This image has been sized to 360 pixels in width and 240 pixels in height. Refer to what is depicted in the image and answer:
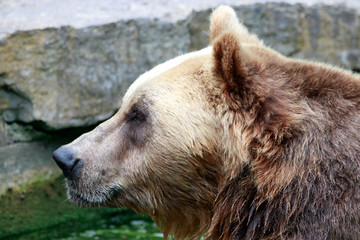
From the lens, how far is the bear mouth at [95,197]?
13.7ft

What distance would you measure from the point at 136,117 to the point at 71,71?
2.88 m

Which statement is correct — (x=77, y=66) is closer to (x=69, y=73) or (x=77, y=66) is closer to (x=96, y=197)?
(x=69, y=73)

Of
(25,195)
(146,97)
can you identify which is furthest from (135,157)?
(25,195)

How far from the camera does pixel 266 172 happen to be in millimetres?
3584

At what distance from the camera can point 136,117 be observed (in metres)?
4.11

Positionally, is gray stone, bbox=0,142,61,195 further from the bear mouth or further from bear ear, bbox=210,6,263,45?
bear ear, bbox=210,6,263,45

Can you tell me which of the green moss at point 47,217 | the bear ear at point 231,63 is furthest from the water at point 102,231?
the bear ear at point 231,63

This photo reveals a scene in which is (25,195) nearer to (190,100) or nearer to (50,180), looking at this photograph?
(50,180)

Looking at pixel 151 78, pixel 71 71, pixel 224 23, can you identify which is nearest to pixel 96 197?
pixel 151 78

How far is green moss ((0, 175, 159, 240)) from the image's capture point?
21.7 ft

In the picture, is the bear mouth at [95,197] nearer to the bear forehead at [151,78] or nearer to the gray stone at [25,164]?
the bear forehead at [151,78]

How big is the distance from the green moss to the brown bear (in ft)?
8.14

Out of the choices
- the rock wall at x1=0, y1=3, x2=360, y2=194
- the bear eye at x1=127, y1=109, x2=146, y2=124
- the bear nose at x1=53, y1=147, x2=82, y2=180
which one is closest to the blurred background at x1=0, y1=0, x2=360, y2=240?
the rock wall at x1=0, y1=3, x2=360, y2=194

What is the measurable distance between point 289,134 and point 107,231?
391cm
